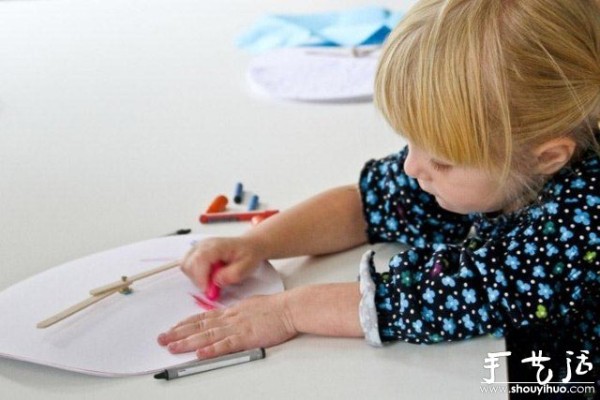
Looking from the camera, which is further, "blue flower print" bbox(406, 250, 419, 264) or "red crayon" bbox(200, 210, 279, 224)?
"red crayon" bbox(200, 210, 279, 224)

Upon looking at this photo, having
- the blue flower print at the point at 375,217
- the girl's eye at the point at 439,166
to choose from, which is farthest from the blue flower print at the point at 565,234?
the blue flower print at the point at 375,217

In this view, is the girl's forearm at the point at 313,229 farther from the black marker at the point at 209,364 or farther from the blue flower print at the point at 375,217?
the black marker at the point at 209,364

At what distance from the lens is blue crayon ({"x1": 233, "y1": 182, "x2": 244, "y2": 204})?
1.00 m

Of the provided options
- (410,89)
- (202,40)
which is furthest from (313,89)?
(410,89)

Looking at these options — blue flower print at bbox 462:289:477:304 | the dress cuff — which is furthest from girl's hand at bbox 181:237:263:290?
blue flower print at bbox 462:289:477:304

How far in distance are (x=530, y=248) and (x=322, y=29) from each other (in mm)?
716

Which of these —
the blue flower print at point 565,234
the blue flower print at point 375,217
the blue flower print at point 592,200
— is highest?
the blue flower print at point 592,200

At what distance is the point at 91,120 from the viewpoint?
1204 millimetres

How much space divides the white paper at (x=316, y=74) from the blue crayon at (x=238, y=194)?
9.2 inches

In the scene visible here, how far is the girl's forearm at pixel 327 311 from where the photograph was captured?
795 millimetres

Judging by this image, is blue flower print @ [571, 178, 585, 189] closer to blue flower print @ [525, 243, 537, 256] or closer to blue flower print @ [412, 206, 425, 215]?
blue flower print @ [525, 243, 537, 256]

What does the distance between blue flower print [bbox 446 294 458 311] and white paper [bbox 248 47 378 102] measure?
47cm

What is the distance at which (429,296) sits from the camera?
79cm

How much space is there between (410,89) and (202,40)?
2.36ft
